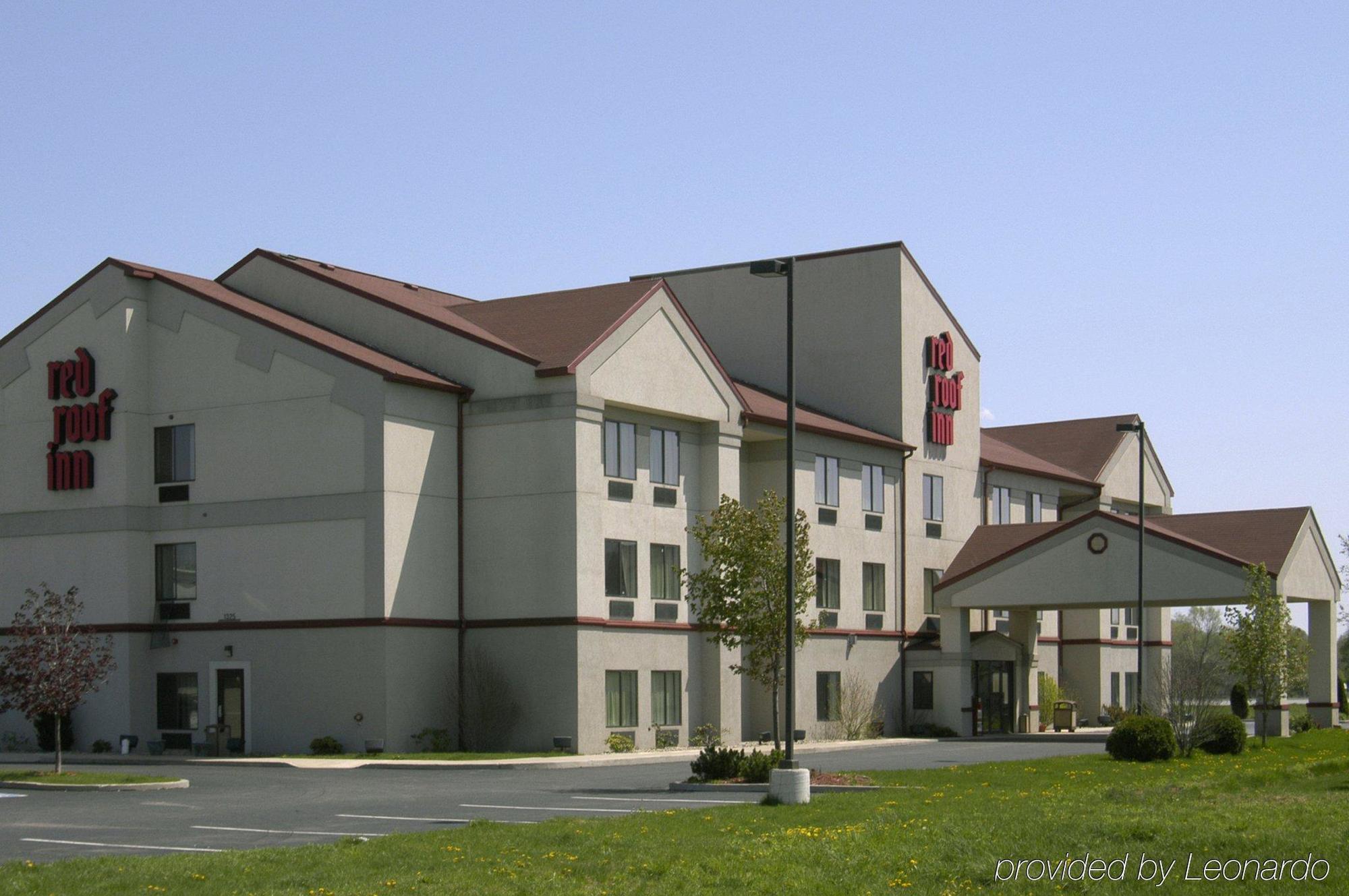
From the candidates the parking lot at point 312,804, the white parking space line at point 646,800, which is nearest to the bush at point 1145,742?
the parking lot at point 312,804

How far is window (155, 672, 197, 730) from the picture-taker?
142ft

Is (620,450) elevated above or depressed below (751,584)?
above

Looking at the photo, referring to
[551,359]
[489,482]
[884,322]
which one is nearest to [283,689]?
[489,482]

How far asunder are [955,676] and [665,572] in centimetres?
1323

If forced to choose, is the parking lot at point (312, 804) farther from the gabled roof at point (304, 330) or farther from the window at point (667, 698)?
the gabled roof at point (304, 330)

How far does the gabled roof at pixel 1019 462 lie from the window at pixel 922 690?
953 centimetres

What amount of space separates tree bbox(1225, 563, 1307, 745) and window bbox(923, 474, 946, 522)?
13365 millimetres

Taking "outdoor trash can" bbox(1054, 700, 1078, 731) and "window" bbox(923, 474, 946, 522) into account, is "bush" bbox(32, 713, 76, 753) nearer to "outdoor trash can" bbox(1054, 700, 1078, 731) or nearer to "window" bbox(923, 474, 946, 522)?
"window" bbox(923, 474, 946, 522)

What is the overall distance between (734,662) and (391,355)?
12687 millimetres

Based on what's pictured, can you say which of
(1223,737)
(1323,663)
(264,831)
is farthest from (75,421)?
(1323,663)

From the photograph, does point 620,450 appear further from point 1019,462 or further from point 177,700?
point 1019,462

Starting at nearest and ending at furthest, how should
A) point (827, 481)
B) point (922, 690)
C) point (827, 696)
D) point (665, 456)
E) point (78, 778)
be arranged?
point (78, 778) → point (665, 456) → point (827, 696) → point (827, 481) → point (922, 690)

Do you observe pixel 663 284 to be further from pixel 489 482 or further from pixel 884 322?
pixel 884 322

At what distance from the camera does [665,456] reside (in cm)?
4631
